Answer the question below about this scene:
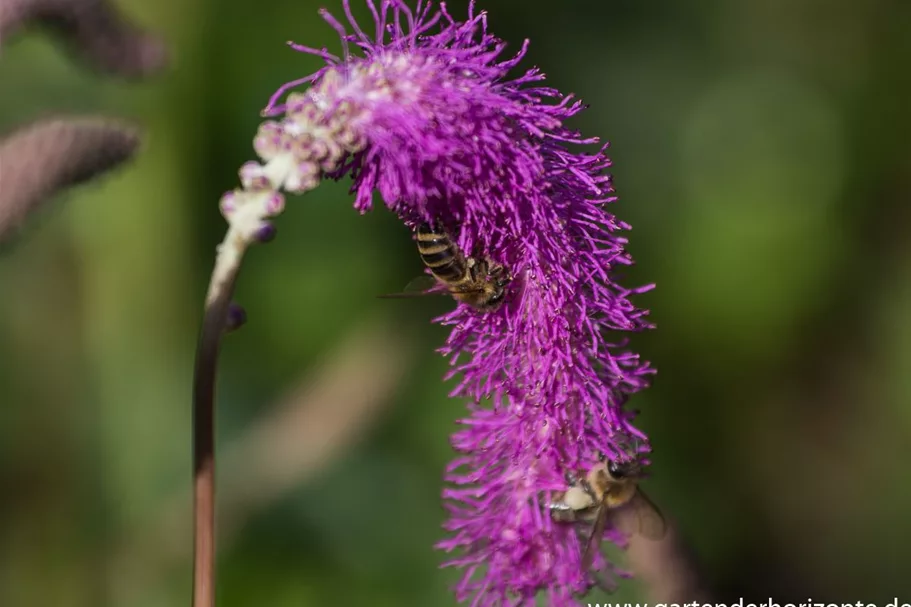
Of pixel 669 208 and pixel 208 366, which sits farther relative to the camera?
pixel 669 208

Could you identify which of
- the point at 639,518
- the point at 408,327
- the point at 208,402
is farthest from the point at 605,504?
the point at 408,327

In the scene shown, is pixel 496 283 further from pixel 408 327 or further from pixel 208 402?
pixel 408 327

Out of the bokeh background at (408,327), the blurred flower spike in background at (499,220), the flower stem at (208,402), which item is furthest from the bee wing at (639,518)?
the bokeh background at (408,327)

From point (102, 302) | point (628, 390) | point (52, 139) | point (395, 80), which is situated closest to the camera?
point (52, 139)

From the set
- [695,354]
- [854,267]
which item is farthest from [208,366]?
[854,267]

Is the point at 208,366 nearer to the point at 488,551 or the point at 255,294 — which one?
the point at 488,551
